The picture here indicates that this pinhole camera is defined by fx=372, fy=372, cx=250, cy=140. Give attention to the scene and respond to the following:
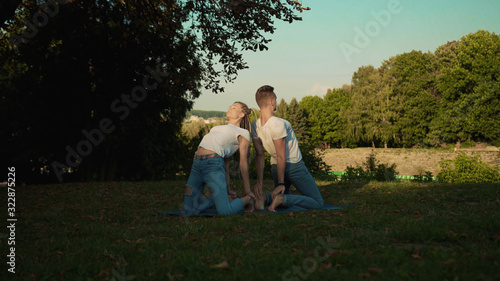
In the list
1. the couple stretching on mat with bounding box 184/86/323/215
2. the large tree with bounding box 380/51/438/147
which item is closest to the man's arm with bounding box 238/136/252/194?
the couple stretching on mat with bounding box 184/86/323/215

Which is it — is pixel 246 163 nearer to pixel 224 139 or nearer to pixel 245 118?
pixel 224 139

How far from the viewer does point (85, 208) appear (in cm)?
762

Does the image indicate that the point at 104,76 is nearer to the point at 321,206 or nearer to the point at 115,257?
the point at 321,206

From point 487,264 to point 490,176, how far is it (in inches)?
495

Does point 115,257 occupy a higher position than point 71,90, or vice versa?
point 71,90

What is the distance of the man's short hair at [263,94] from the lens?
6.68 meters

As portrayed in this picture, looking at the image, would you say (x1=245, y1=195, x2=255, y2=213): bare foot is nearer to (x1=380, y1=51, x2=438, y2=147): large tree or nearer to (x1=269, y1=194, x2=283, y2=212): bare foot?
(x1=269, y1=194, x2=283, y2=212): bare foot

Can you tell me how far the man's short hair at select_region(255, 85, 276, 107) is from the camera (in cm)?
668

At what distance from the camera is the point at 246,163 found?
20.9 feet

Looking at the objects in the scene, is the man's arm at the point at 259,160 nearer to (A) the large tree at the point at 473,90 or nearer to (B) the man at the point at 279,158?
(B) the man at the point at 279,158

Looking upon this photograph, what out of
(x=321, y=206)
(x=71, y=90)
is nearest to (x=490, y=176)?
(x=321, y=206)

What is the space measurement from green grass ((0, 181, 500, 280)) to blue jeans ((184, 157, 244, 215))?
0.33 metres

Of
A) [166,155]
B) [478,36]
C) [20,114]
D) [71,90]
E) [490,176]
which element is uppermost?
[478,36]

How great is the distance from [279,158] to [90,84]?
451 inches
